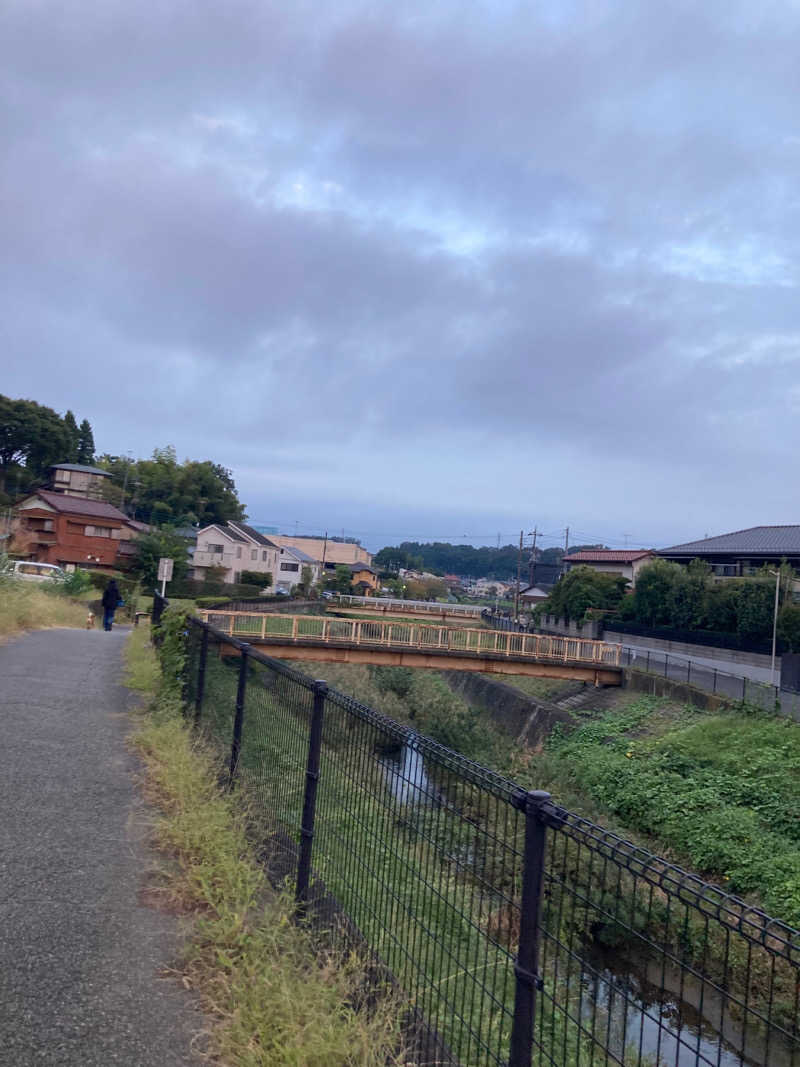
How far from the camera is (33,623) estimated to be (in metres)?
18.6

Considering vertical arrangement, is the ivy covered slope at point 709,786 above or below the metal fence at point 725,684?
below

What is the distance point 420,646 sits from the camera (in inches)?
958

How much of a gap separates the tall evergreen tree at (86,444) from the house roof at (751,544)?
54067 mm

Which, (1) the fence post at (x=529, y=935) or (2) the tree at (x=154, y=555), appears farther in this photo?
(2) the tree at (x=154, y=555)

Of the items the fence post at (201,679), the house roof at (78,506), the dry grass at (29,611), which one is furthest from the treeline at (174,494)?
the fence post at (201,679)

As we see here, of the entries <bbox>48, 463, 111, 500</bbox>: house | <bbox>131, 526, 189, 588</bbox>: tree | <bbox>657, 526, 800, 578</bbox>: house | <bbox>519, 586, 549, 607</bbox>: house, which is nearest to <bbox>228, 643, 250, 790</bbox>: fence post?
<bbox>657, 526, 800, 578</bbox>: house

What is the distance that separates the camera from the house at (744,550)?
123 feet

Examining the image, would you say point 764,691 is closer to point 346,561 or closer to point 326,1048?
point 326,1048

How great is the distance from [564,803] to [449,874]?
12.2 m

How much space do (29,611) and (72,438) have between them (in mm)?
53417

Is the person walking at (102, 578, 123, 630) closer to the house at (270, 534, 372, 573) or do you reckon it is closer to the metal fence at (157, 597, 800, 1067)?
the metal fence at (157, 597, 800, 1067)

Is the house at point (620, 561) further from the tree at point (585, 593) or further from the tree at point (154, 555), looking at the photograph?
the tree at point (154, 555)

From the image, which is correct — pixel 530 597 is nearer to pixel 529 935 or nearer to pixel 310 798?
pixel 310 798

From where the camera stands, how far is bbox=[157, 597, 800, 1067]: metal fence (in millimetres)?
2158
